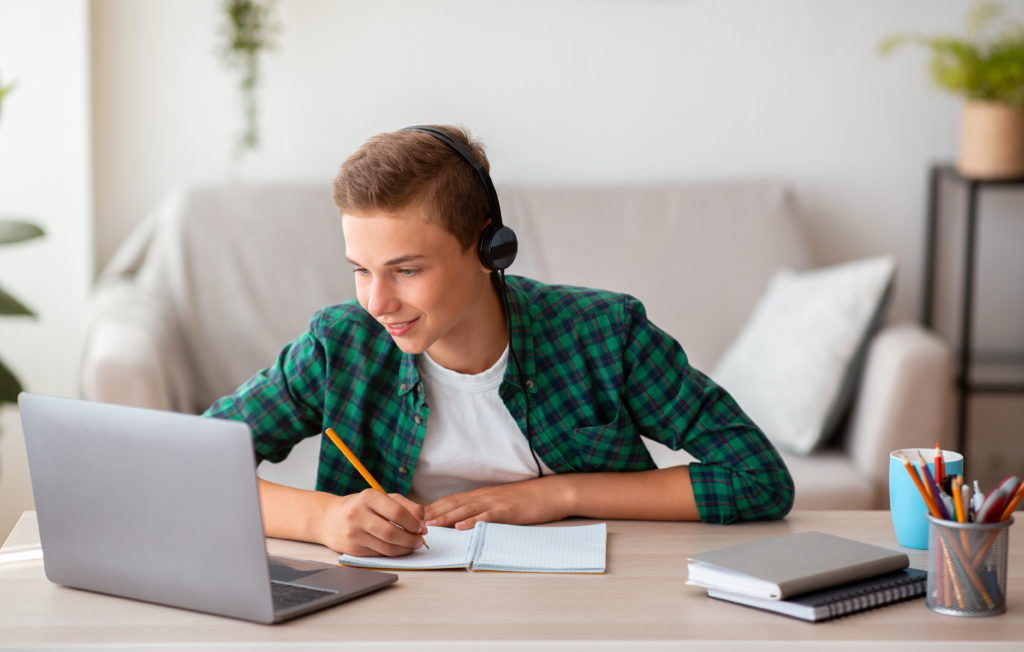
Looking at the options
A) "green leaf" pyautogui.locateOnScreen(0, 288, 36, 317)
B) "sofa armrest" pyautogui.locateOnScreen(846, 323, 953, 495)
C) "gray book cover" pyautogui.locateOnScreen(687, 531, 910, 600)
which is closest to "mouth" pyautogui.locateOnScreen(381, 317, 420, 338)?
"gray book cover" pyautogui.locateOnScreen(687, 531, 910, 600)

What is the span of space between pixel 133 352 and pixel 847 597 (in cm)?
147

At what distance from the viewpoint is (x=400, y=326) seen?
1.12 m

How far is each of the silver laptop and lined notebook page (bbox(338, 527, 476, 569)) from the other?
0.04m

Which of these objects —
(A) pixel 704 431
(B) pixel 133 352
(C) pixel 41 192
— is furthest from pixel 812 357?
(C) pixel 41 192

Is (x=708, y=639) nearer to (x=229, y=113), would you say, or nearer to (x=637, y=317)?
(x=637, y=317)

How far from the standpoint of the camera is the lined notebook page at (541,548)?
1015 millimetres

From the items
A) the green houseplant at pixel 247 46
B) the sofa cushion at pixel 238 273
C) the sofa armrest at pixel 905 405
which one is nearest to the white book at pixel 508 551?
the sofa armrest at pixel 905 405

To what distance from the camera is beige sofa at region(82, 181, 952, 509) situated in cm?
216

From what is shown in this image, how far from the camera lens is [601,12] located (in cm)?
276

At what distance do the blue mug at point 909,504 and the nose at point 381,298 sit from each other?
0.51 metres

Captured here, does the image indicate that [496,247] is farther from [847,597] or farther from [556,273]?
[556,273]

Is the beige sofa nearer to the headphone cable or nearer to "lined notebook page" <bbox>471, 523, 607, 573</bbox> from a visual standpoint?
the headphone cable

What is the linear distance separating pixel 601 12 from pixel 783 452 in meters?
1.19

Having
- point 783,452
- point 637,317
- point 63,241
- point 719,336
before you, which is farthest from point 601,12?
point 637,317
